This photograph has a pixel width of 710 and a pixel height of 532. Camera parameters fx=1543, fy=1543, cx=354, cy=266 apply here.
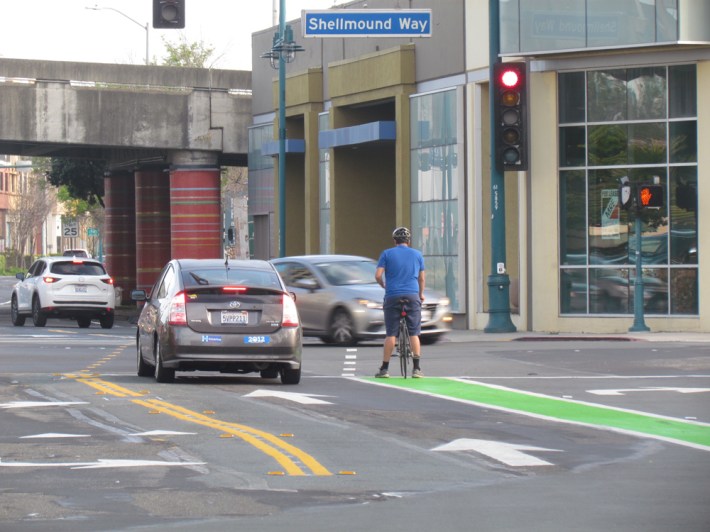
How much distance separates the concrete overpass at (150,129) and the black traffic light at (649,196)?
21.4 metres

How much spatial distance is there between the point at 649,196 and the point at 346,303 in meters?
6.34

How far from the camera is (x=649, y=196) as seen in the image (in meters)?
28.2

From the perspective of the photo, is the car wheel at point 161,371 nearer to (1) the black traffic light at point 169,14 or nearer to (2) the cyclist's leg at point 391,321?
(2) the cyclist's leg at point 391,321

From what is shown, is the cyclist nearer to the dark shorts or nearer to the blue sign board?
the dark shorts

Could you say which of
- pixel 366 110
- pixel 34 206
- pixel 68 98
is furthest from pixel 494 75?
pixel 34 206

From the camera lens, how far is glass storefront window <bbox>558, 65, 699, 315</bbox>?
3053 cm

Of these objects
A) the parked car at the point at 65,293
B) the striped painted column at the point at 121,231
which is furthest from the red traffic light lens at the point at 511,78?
the striped painted column at the point at 121,231

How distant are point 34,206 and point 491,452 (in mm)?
107972

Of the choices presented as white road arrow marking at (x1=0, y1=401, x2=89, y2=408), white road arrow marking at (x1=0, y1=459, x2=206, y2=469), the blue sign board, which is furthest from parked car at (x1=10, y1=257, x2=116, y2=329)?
white road arrow marking at (x1=0, y1=459, x2=206, y2=469)

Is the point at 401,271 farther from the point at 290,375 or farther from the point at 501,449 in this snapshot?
the point at 501,449

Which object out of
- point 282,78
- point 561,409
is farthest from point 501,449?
point 282,78

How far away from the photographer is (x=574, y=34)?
30.8 meters

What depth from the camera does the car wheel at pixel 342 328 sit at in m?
25.8

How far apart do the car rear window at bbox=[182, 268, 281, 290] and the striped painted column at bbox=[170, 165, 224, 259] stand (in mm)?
29992
